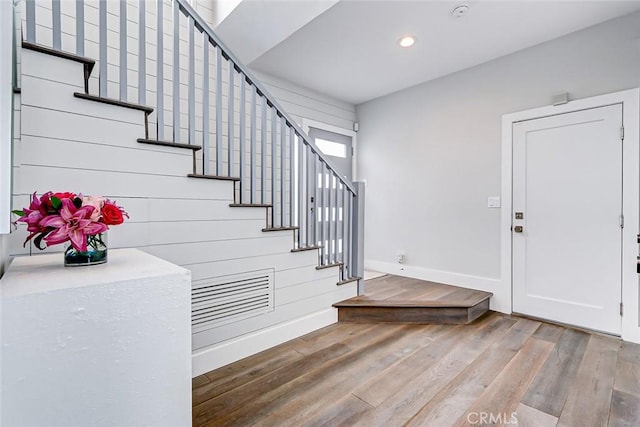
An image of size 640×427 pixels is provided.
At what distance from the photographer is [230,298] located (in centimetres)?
212

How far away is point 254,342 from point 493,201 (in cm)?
284

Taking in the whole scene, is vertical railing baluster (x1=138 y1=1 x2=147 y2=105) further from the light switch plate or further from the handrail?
the light switch plate

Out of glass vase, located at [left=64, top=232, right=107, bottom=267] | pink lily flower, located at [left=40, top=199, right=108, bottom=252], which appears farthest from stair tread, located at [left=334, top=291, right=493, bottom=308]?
pink lily flower, located at [left=40, top=199, right=108, bottom=252]

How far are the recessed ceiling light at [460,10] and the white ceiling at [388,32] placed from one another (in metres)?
0.04

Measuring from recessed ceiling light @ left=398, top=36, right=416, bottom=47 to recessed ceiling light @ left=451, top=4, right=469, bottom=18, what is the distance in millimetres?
440

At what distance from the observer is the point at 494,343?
2516mm

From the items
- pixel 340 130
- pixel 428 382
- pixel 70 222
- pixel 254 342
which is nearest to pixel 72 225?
pixel 70 222

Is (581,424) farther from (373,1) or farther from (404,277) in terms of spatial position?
(373,1)

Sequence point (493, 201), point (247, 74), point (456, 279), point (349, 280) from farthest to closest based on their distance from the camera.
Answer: point (456, 279) < point (493, 201) < point (349, 280) < point (247, 74)

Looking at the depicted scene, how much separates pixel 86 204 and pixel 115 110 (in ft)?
2.75

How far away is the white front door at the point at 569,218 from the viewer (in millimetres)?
2672

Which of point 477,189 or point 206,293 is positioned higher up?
point 477,189

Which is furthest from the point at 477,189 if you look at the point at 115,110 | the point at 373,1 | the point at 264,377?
the point at 115,110

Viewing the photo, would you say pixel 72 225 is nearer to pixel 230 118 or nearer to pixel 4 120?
pixel 4 120
